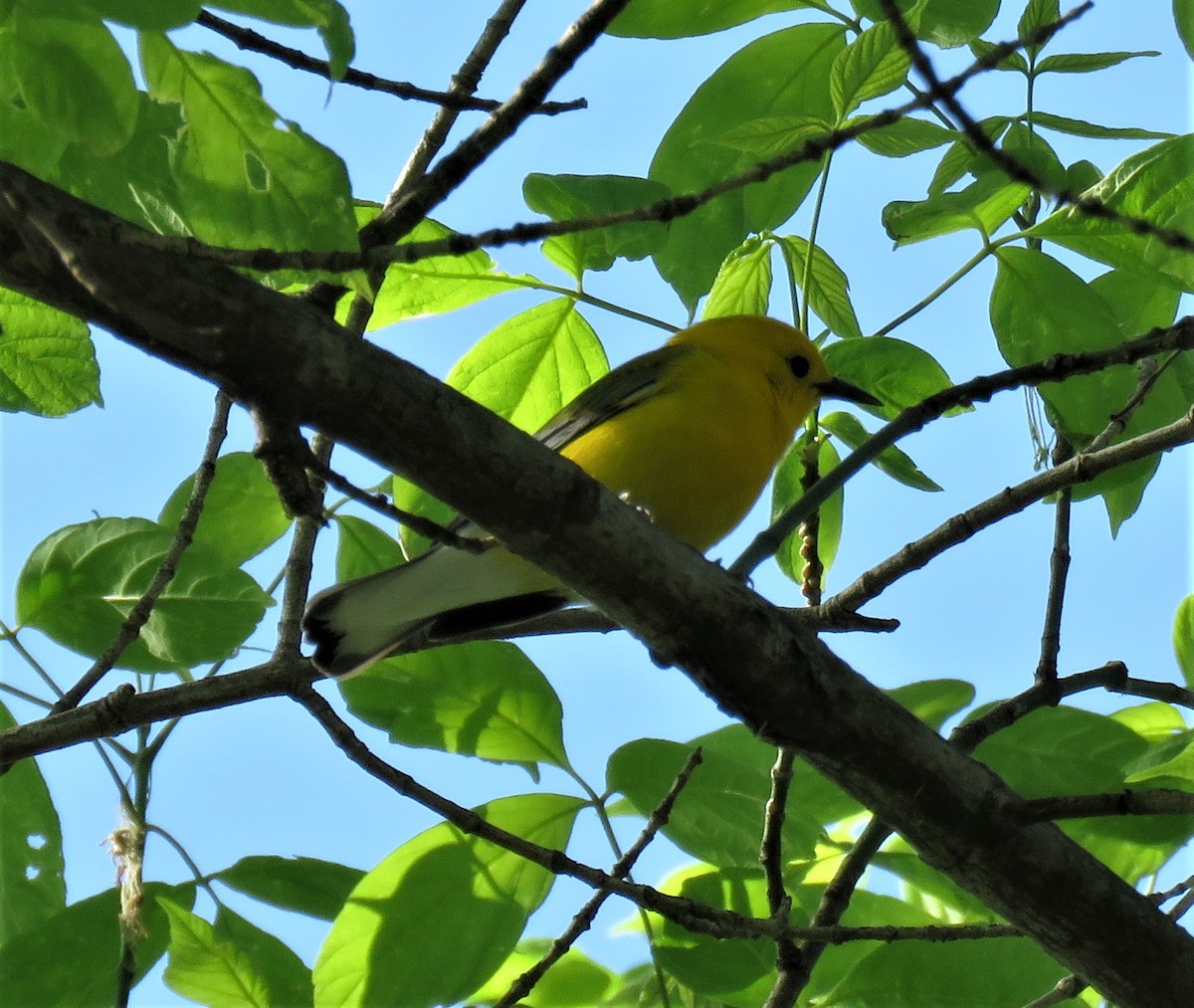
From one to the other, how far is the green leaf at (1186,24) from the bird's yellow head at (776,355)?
2286 millimetres

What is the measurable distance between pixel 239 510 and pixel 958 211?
189 centimetres

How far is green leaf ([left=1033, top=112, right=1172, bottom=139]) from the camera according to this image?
2.87 meters

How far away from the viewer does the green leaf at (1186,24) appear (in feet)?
7.47

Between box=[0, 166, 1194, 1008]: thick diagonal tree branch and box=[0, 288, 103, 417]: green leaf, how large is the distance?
3.83ft

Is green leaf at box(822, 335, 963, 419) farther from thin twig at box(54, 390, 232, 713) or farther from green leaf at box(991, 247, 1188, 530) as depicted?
thin twig at box(54, 390, 232, 713)

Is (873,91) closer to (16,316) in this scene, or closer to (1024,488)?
(1024,488)

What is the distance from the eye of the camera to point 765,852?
9.13 ft

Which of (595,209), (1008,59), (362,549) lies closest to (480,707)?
(362,549)

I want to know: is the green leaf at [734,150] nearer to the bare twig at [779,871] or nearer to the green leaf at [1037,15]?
the green leaf at [1037,15]

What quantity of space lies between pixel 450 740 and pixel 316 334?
1.34 meters

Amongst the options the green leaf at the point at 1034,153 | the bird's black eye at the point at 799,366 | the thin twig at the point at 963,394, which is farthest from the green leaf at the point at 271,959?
the bird's black eye at the point at 799,366

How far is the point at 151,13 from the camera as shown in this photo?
5.14ft

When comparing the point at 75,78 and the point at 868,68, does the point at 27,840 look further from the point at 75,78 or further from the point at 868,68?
the point at 868,68

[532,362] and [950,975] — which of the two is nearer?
[950,975]
